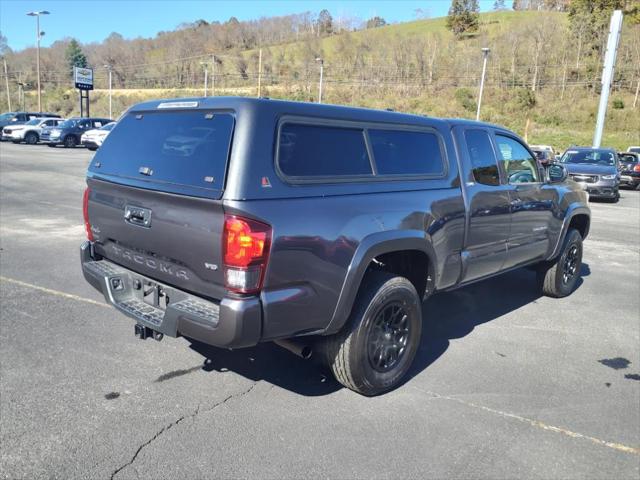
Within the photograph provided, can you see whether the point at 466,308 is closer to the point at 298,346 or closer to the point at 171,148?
the point at 298,346

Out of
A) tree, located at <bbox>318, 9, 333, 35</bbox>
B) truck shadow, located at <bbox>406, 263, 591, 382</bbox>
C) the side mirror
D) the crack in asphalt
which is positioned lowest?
the crack in asphalt

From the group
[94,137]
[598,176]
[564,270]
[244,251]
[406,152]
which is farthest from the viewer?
[94,137]

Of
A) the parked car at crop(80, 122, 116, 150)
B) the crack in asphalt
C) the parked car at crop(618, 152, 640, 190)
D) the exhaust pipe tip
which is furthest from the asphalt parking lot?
the parked car at crop(80, 122, 116, 150)

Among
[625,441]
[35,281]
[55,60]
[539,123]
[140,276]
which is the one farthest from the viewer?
[55,60]

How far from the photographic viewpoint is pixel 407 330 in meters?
4.01

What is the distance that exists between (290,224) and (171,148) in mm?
1072

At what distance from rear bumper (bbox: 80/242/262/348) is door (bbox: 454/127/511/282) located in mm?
2285

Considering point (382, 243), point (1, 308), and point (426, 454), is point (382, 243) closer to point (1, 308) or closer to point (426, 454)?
point (426, 454)

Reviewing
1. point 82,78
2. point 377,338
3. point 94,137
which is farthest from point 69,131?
point 377,338

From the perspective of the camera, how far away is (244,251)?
287cm

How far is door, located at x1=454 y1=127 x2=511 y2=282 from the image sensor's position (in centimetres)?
453

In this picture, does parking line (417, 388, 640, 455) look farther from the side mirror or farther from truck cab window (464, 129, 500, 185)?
the side mirror

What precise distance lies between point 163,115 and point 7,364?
222 centimetres

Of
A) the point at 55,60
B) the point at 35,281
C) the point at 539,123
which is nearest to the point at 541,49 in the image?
the point at 539,123
